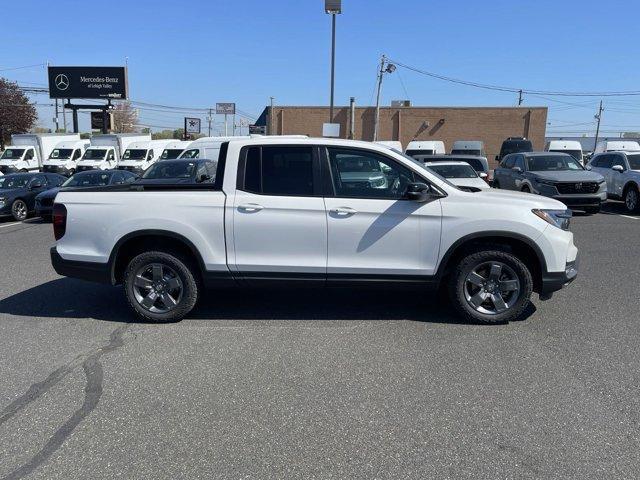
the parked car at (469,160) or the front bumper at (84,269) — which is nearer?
the front bumper at (84,269)

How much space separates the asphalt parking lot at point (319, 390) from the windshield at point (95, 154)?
3046 centimetres

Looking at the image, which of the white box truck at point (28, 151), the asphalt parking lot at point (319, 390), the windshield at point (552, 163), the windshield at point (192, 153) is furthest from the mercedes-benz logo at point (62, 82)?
the asphalt parking lot at point (319, 390)

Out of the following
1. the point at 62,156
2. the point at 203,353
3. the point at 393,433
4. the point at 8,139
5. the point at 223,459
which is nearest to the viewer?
the point at 223,459

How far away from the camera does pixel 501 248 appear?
5445 mm

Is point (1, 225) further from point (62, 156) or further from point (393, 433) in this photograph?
point (62, 156)

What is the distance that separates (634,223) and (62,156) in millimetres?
33548

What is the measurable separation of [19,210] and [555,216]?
14516 millimetres

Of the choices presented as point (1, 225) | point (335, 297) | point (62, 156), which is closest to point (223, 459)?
point (335, 297)

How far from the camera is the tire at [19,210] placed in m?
15.1

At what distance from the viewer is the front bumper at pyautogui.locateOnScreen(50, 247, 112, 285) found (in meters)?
5.58

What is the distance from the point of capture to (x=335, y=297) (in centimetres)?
654

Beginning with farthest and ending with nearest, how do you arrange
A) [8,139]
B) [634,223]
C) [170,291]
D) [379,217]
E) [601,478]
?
[8,139] → [634,223] → [170,291] → [379,217] → [601,478]

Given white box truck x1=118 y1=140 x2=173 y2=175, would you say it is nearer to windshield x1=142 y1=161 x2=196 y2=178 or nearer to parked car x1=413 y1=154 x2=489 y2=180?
windshield x1=142 y1=161 x2=196 y2=178

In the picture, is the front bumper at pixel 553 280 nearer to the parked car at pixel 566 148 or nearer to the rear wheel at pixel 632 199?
the rear wheel at pixel 632 199
